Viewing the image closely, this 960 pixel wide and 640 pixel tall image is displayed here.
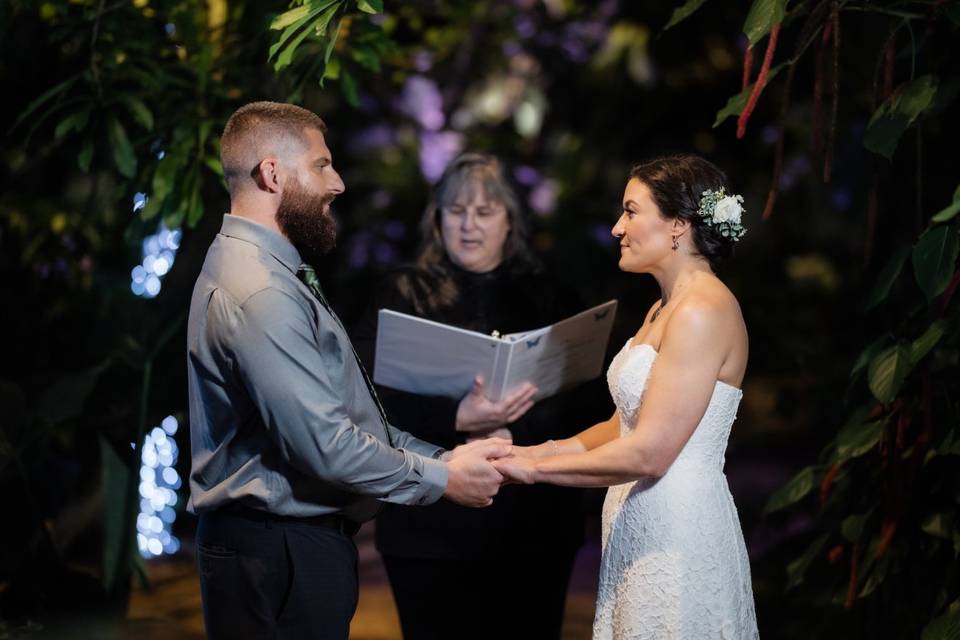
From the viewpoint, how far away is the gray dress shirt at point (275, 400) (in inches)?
75.3

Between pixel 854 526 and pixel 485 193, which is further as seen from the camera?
pixel 485 193

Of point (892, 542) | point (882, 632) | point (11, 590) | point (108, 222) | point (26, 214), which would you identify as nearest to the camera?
point (892, 542)

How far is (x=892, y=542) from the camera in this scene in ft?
8.55

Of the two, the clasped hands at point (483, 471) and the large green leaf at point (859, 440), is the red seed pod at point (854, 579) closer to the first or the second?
the large green leaf at point (859, 440)

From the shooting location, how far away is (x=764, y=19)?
2.17 meters

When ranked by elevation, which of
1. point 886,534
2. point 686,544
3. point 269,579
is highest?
point 886,534

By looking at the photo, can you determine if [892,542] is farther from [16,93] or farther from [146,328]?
[16,93]

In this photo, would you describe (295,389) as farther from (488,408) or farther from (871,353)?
(871,353)

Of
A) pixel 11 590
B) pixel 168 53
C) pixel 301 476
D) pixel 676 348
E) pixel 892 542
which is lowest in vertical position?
pixel 11 590

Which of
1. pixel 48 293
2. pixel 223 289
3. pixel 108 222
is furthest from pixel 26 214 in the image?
pixel 223 289

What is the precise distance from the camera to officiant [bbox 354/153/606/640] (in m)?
2.71

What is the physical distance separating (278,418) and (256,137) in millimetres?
510

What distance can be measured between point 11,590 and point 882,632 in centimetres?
260

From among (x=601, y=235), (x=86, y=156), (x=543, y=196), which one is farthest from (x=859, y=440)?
(x=543, y=196)
